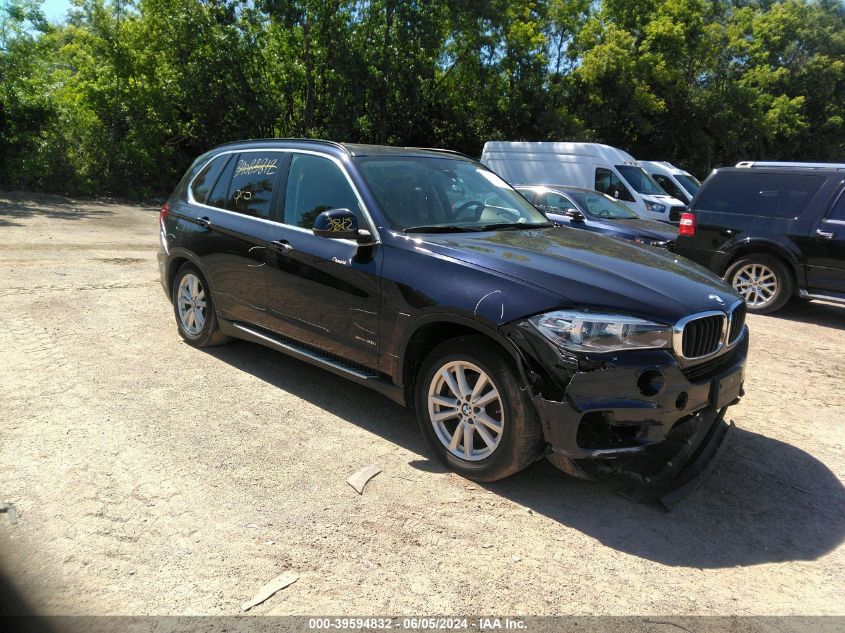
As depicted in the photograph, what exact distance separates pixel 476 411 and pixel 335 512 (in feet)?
2.97

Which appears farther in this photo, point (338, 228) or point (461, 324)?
point (338, 228)

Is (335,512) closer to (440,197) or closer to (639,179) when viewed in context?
(440,197)

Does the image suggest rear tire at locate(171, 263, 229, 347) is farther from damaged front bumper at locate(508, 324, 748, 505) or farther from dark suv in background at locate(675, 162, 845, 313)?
dark suv in background at locate(675, 162, 845, 313)

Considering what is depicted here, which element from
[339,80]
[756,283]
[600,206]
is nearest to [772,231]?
[756,283]

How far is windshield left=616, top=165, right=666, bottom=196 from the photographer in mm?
16125

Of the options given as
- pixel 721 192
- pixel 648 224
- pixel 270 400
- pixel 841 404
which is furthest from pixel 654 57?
pixel 270 400

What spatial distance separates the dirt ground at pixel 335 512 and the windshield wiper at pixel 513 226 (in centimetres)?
145

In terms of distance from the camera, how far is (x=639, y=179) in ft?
54.1

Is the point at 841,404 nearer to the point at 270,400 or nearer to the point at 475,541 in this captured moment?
the point at 475,541

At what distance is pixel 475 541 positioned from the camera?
3.18 metres

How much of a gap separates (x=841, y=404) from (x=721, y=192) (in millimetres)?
4461

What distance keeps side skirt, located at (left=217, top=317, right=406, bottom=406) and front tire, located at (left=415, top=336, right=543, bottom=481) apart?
248 mm

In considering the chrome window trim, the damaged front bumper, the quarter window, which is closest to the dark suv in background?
the damaged front bumper

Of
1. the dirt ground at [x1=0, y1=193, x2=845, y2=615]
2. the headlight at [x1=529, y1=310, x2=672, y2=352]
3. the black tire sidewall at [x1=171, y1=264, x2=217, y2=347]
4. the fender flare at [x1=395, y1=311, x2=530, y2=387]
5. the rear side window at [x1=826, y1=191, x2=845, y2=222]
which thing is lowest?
the dirt ground at [x1=0, y1=193, x2=845, y2=615]
